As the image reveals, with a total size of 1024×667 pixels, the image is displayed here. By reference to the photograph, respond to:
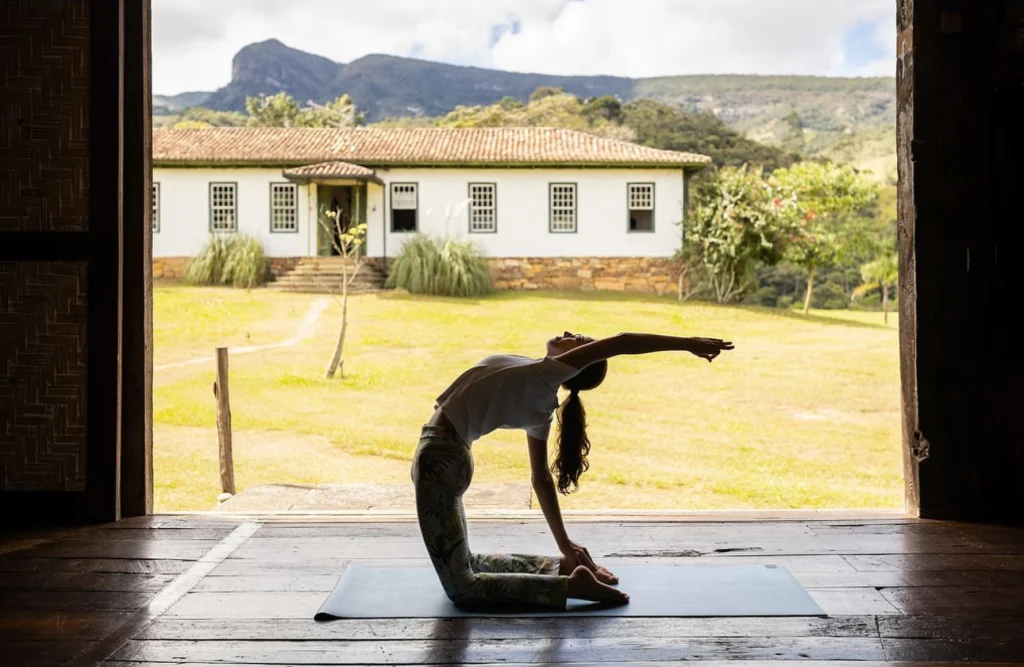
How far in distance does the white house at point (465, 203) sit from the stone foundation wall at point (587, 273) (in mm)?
23

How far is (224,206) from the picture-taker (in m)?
19.5

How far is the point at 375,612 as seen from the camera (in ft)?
10.6

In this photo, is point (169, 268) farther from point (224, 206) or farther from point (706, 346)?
point (706, 346)

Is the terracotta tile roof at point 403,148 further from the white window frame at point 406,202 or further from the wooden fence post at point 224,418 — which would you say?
the wooden fence post at point 224,418

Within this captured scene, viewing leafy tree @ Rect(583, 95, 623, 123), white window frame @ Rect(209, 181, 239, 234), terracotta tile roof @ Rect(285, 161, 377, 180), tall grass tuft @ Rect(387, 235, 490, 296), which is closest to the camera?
tall grass tuft @ Rect(387, 235, 490, 296)

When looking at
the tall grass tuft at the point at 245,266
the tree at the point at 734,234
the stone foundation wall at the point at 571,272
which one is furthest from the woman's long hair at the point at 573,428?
the stone foundation wall at the point at 571,272

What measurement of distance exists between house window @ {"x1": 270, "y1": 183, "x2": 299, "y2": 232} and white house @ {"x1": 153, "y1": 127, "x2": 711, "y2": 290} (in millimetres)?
18

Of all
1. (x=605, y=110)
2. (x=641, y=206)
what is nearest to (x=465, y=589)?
A: (x=641, y=206)

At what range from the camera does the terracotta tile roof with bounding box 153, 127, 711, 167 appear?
19297 mm

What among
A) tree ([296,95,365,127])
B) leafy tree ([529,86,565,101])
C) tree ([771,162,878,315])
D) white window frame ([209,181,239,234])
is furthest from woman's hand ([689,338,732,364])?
leafy tree ([529,86,565,101])

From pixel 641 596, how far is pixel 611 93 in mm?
34859

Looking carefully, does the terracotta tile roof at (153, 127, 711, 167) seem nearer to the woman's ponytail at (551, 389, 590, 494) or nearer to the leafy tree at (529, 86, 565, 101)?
the leafy tree at (529, 86, 565, 101)

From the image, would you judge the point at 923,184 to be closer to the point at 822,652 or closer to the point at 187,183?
the point at 822,652

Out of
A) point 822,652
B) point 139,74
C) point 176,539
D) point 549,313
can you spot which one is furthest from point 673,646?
point 549,313
